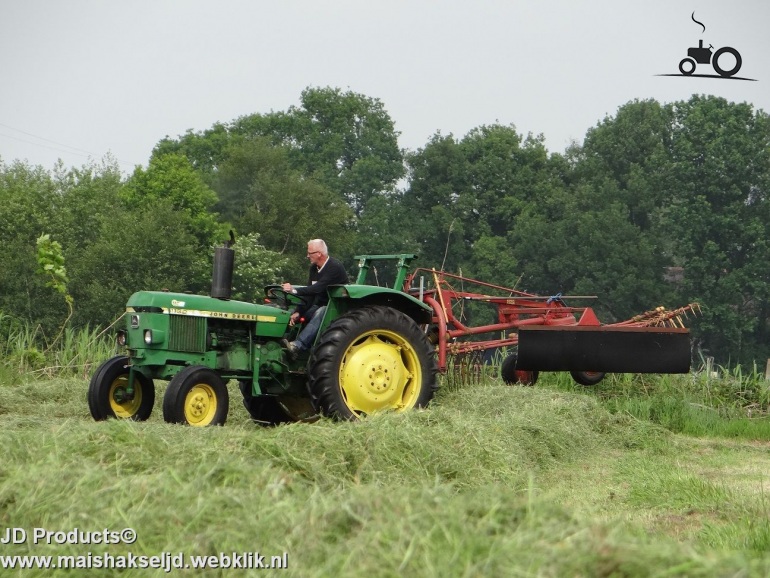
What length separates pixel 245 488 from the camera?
14.8 feet

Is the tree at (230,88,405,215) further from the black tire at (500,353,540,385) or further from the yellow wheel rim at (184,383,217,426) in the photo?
the yellow wheel rim at (184,383,217,426)

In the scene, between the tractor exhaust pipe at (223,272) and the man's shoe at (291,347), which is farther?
the man's shoe at (291,347)

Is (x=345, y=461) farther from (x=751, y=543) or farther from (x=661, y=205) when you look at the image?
(x=661, y=205)

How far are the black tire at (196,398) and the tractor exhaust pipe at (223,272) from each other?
2.39 feet

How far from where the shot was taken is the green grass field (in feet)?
10.8

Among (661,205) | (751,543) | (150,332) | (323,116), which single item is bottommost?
(751,543)

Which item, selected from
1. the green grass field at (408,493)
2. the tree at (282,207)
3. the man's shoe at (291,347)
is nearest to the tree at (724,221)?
the tree at (282,207)

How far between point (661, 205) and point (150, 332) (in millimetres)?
46019

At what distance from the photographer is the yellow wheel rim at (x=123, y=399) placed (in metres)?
9.03

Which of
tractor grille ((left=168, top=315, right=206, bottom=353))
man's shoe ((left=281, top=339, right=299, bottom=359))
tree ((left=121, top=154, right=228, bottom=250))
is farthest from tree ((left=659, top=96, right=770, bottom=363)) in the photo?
tractor grille ((left=168, top=315, right=206, bottom=353))

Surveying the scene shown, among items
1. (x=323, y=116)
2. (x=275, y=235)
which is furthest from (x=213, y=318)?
(x=323, y=116)

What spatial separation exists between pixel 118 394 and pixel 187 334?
738mm

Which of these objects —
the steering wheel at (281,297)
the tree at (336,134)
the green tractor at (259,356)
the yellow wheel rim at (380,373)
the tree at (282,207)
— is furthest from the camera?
the tree at (336,134)

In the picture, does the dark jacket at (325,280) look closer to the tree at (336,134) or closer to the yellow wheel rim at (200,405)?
the yellow wheel rim at (200,405)
